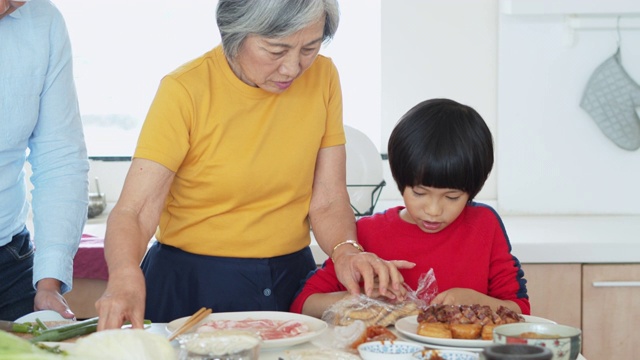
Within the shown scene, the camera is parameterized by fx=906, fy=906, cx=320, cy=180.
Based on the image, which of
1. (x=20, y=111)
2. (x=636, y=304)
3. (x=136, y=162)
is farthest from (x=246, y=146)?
(x=636, y=304)

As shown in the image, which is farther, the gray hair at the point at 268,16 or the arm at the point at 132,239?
the gray hair at the point at 268,16

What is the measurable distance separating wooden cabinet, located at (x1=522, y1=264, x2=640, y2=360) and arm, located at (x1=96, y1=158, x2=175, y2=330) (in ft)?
4.47

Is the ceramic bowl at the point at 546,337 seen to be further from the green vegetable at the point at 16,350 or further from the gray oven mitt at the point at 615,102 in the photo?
the gray oven mitt at the point at 615,102

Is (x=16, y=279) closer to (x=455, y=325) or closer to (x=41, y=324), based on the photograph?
(x=41, y=324)

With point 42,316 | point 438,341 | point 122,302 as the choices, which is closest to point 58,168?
point 42,316

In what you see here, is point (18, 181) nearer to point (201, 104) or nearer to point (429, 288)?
point (201, 104)

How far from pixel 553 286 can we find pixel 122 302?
1.61 metres

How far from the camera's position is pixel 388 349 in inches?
56.7

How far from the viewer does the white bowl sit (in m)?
1.40

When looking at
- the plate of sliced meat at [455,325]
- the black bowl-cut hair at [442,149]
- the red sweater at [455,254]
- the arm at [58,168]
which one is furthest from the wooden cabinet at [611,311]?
the arm at [58,168]

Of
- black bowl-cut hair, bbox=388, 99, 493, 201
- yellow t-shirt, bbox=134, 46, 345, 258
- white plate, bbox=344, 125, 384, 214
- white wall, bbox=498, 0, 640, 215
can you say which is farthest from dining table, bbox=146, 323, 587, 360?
white wall, bbox=498, 0, 640, 215

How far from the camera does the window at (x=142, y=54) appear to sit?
3.40m

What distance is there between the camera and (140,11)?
3.47 meters

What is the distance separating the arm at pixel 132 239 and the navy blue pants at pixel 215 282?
18 cm
